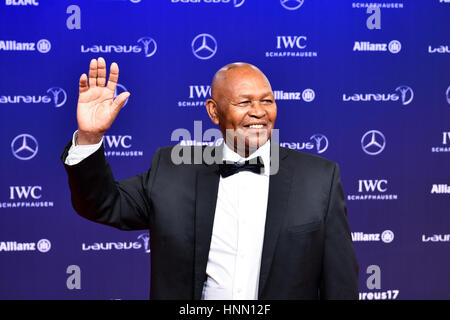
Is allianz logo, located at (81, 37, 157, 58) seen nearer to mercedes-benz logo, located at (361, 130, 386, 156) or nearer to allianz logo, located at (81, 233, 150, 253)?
allianz logo, located at (81, 233, 150, 253)

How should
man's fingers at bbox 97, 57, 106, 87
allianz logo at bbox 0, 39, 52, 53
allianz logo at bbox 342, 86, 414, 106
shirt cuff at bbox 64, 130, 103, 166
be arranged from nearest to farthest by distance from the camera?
shirt cuff at bbox 64, 130, 103, 166
man's fingers at bbox 97, 57, 106, 87
allianz logo at bbox 0, 39, 52, 53
allianz logo at bbox 342, 86, 414, 106

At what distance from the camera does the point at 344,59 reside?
12.7 ft

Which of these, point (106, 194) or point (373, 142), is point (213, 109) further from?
point (373, 142)

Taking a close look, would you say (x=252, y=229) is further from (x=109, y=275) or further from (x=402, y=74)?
(x=402, y=74)

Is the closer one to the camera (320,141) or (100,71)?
(100,71)

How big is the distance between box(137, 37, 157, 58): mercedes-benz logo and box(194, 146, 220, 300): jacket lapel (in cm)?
208

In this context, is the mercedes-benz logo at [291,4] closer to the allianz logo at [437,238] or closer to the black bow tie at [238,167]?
the allianz logo at [437,238]

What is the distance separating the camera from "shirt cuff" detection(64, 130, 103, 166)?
1724 mm

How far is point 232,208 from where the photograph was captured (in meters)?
1.88

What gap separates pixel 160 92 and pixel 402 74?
1882 mm

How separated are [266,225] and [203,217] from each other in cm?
23

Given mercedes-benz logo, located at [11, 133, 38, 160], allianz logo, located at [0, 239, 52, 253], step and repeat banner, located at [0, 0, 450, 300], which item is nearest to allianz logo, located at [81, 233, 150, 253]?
step and repeat banner, located at [0, 0, 450, 300]

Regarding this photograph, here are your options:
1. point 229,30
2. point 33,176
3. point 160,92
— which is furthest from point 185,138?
point 33,176

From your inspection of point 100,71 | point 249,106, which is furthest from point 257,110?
point 100,71
